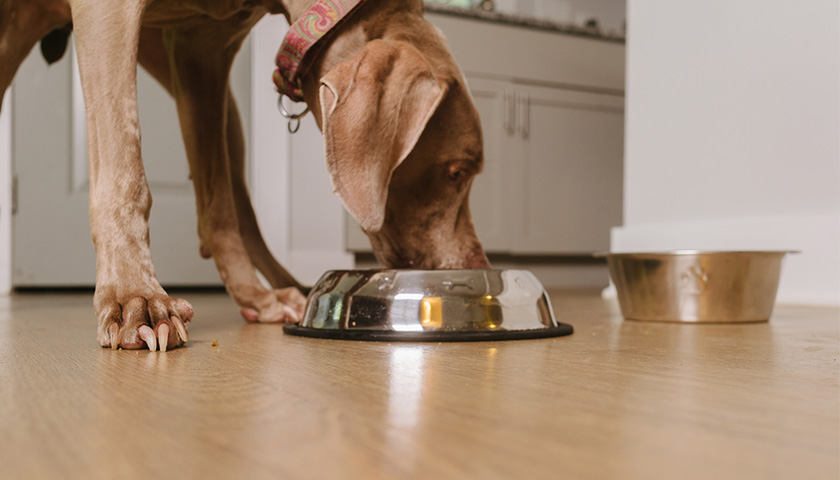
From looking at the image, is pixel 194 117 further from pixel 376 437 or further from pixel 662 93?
pixel 662 93

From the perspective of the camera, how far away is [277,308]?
1550 millimetres

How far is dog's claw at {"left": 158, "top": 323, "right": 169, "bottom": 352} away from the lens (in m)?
1.03

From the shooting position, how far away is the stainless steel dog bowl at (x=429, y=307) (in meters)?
1.16

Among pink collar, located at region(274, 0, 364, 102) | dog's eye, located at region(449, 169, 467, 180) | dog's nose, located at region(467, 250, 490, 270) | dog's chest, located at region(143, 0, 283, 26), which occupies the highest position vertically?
dog's chest, located at region(143, 0, 283, 26)

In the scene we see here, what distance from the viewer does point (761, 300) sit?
1.61m

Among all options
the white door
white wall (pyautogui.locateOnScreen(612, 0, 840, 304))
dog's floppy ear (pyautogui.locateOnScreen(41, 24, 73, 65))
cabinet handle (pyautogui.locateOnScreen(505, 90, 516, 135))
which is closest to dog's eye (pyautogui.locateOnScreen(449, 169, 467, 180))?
dog's floppy ear (pyautogui.locateOnScreen(41, 24, 73, 65))

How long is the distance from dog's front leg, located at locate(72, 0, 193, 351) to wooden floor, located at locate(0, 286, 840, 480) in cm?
5

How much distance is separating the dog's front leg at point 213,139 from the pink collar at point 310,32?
39 centimetres

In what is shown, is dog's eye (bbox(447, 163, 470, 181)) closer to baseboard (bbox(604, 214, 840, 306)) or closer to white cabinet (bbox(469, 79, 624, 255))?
baseboard (bbox(604, 214, 840, 306))

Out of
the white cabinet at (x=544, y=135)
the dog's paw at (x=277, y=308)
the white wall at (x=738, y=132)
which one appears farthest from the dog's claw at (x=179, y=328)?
the white cabinet at (x=544, y=135)

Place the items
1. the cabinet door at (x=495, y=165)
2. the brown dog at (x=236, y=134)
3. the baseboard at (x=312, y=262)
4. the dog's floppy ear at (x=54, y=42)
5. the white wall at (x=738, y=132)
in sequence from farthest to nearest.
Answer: the cabinet door at (x=495, y=165) → the baseboard at (x=312, y=262) → the white wall at (x=738, y=132) → the dog's floppy ear at (x=54, y=42) → the brown dog at (x=236, y=134)

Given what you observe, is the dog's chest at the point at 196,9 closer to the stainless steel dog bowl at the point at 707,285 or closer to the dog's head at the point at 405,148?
the dog's head at the point at 405,148

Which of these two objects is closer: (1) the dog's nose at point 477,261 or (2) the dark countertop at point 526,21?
(1) the dog's nose at point 477,261

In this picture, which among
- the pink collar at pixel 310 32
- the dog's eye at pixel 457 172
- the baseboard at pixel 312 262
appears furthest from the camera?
the baseboard at pixel 312 262
